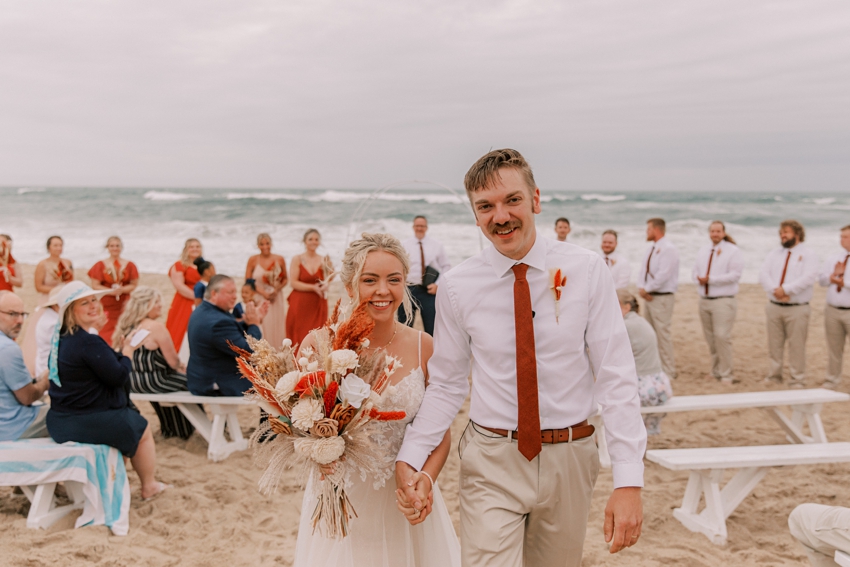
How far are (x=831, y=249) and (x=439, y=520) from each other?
2674cm

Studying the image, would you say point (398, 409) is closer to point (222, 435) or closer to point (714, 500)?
point (714, 500)

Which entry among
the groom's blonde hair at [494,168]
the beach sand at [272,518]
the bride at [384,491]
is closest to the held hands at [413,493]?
the bride at [384,491]

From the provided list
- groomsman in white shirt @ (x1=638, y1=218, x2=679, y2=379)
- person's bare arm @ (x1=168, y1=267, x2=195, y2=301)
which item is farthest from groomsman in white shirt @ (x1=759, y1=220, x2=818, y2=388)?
person's bare arm @ (x1=168, y1=267, x2=195, y2=301)

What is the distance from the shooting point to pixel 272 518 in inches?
191

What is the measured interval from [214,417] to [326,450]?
14.1ft

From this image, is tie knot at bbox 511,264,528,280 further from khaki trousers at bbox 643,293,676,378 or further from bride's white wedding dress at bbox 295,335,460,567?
khaki trousers at bbox 643,293,676,378

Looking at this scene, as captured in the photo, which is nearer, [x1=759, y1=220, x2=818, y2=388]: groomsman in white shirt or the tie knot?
the tie knot

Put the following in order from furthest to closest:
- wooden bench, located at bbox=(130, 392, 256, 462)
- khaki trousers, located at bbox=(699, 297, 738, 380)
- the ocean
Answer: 1. the ocean
2. khaki trousers, located at bbox=(699, 297, 738, 380)
3. wooden bench, located at bbox=(130, 392, 256, 462)

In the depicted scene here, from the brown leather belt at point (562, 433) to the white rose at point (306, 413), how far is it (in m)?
0.67

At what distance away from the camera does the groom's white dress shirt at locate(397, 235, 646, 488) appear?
2.28 meters

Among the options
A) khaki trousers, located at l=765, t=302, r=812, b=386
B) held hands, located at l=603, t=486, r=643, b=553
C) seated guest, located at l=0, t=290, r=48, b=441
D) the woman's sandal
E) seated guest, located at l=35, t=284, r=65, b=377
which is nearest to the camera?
held hands, located at l=603, t=486, r=643, b=553

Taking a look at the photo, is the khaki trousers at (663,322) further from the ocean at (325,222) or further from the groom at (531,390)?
the ocean at (325,222)

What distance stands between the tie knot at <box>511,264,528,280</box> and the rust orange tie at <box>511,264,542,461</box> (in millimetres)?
102

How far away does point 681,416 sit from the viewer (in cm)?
723
